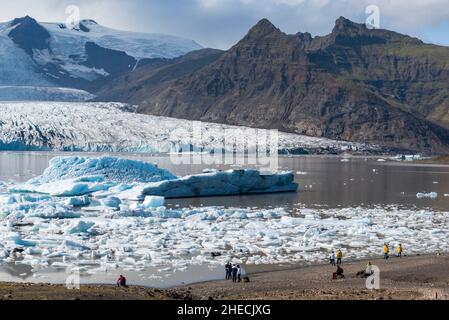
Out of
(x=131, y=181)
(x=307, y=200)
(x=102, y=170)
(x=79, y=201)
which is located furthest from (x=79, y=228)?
(x=307, y=200)

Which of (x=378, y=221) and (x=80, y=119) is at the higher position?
(x=80, y=119)

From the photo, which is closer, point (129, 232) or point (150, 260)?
point (150, 260)

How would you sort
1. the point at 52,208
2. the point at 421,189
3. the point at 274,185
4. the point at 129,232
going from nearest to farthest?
the point at 129,232 → the point at 52,208 → the point at 274,185 → the point at 421,189

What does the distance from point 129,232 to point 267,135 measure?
12104cm

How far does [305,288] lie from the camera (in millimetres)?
17047

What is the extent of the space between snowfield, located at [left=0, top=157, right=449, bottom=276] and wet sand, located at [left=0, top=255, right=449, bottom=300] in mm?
2174

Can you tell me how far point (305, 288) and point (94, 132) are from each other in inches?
3879

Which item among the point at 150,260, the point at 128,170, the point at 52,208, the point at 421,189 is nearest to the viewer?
the point at 150,260

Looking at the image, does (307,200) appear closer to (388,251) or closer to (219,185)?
(219,185)

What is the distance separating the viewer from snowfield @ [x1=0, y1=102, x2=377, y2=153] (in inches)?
4274

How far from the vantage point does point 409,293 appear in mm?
15016

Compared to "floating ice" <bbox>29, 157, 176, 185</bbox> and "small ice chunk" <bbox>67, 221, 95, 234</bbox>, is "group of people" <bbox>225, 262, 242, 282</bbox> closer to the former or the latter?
"small ice chunk" <bbox>67, 221, 95, 234</bbox>

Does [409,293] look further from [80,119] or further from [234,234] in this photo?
[80,119]

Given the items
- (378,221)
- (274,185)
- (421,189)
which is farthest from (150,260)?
(421,189)
